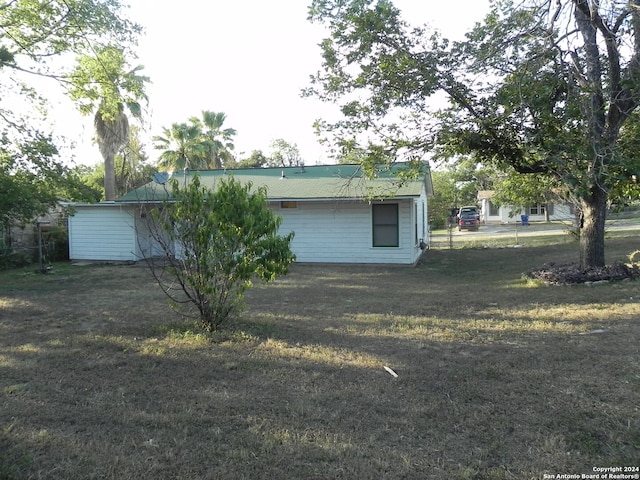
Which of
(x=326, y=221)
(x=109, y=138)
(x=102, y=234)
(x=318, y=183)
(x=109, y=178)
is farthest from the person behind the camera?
(x=109, y=178)

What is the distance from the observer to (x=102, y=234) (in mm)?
18172

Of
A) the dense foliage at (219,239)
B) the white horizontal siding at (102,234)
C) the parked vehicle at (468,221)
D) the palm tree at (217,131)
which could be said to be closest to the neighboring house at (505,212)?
the parked vehicle at (468,221)

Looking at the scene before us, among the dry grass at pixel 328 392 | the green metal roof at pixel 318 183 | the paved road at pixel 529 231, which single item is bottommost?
the dry grass at pixel 328 392

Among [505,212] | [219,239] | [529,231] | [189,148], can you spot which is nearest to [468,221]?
[529,231]

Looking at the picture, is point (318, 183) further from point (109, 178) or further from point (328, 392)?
point (109, 178)

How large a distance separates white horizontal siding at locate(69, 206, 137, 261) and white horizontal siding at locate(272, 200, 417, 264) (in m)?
6.04

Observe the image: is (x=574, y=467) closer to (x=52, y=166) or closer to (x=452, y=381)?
(x=452, y=381)

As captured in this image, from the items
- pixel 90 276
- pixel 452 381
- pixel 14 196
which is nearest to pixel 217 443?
pixel 452 381

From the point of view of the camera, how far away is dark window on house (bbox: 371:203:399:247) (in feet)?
51.3

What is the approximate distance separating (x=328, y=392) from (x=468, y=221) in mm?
36763

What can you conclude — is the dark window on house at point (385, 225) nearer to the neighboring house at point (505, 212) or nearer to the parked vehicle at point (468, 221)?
the parked vehicle at point (468, 221)

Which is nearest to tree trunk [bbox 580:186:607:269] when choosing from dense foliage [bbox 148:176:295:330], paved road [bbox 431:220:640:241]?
dense foliage [bbox 148:176:295:330]

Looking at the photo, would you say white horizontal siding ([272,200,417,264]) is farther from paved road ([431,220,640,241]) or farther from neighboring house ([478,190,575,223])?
neighboring house ([478,190,575,223])

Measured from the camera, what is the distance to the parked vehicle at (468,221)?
1499 inches
